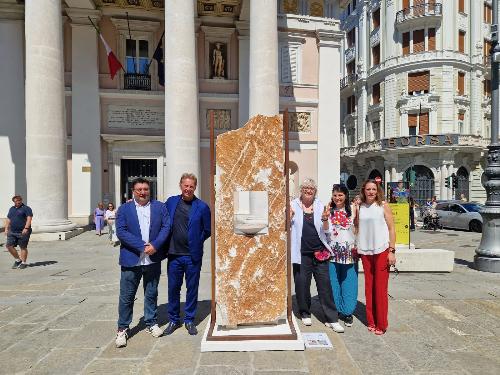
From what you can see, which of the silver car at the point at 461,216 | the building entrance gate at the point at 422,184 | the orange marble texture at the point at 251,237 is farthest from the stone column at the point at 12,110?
the building entrance gate at the point at 422,184

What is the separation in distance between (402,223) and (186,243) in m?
5.83

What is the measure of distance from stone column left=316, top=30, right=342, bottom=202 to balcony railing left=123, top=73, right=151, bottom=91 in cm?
888

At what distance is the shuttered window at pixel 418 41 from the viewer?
30.8 m

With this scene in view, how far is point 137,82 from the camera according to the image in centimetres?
1741

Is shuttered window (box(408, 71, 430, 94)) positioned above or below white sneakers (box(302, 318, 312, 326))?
above

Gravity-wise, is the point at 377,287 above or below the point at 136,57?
below

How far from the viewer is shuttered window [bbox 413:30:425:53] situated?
30781mm

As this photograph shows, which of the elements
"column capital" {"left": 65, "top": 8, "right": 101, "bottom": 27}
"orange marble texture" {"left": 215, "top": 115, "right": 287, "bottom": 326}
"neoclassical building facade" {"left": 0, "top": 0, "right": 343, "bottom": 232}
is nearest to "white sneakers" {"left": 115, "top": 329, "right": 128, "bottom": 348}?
"orange marble texture" {"left": 215, "top": 115, "right": 287, "bottom": 326}

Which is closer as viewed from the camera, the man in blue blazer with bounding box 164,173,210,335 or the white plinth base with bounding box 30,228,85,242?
the man in blue blazer with bounding box 164,173,210,335

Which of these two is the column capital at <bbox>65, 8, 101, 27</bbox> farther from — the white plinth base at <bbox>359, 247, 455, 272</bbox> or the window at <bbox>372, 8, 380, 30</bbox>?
the window at <bbox>372, 8, 380, 30</bbox>

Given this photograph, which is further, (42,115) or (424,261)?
(42,115)

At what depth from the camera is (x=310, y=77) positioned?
18.1 m

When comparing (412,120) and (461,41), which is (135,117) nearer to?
(412,120)

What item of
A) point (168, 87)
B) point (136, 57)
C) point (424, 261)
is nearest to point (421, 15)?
point (136, 57)
